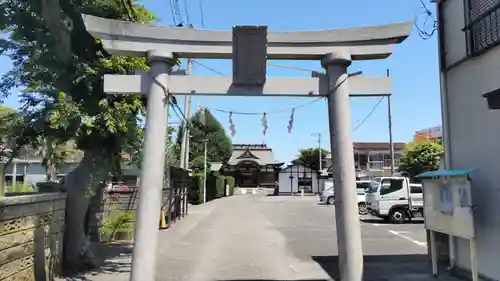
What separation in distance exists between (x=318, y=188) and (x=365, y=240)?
151ft

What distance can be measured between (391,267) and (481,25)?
5.37 m

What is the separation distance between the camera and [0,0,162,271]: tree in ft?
25.3

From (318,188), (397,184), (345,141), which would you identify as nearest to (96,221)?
(345,141)

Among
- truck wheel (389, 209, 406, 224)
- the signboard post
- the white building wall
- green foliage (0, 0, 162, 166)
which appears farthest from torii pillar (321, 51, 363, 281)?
truck wheel (389, 209, 406, 224)

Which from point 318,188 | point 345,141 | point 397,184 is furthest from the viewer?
point 318,188

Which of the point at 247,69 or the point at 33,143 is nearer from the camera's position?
the point at 247,69

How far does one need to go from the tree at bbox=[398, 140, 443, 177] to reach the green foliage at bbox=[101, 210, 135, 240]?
28063 millimetres

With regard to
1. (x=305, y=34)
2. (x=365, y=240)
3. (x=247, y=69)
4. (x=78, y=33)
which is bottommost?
(x=365, y=240)

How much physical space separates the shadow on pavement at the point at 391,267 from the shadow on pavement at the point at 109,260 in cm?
459

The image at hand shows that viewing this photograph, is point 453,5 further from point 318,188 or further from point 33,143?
point 318,188

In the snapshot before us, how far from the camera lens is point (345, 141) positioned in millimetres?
6949

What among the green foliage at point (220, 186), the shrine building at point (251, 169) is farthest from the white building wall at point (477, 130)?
the shrine building at point (251, 169)

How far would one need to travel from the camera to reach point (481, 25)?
772 centimetres

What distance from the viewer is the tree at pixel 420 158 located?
36562 mm
